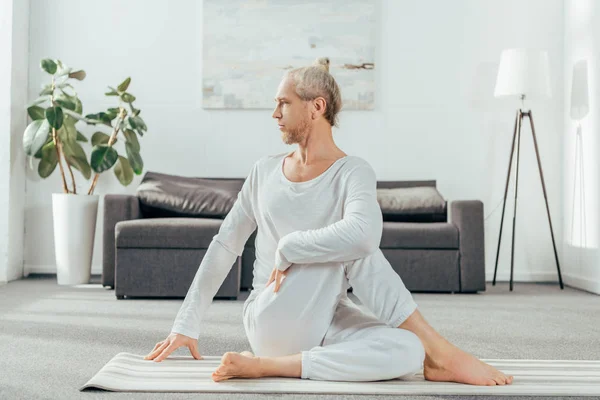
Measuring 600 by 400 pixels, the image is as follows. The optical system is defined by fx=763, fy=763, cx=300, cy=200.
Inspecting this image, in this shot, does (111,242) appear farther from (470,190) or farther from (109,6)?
(470,190)

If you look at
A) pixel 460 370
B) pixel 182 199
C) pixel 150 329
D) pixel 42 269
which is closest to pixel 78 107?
pixel 182 199

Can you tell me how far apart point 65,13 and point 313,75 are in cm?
448

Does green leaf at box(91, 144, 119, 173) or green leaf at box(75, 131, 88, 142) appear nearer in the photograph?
green leaf at box(91, 144, 119, 173)

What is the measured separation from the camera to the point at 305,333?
84.4 inches

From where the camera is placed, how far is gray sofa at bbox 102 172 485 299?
4.64 metres

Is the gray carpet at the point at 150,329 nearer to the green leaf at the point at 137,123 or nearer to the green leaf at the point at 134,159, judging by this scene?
the green leaf at the point at 134,159

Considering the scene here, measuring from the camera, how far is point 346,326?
7.15ft

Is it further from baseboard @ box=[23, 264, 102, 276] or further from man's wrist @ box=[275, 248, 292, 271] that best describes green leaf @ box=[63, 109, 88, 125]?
man's wrist @ box=[275, 248, 292, 271]

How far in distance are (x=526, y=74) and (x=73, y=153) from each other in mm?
3360

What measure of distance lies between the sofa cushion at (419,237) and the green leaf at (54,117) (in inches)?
92.6

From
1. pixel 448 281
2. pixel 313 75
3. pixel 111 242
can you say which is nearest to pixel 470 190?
pixel 448 281

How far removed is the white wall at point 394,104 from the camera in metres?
6.05

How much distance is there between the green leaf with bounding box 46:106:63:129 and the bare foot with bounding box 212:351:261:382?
361 centimetres

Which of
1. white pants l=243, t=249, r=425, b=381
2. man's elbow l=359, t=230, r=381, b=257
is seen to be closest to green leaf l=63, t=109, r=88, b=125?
white pants l=243, t=249, r=425, b=381
